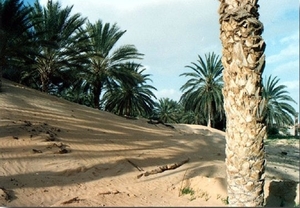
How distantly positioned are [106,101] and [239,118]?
27.1m

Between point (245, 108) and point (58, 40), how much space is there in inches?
678

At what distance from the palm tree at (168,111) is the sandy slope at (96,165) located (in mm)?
29574

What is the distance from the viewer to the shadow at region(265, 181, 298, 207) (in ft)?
19.9

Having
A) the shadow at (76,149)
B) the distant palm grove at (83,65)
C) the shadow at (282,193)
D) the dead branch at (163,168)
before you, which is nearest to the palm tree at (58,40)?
the distant palm grove at (83,65)

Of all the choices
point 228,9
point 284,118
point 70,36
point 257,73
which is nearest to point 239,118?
point 257,73

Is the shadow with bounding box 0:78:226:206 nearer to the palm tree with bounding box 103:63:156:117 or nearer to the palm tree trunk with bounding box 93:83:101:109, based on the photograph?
the palm tree trunk with bounding box 93:83:101:109

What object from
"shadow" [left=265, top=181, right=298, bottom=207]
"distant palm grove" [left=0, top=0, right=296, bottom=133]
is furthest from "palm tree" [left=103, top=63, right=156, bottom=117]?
"shadow" [left=265, top=181, right=298, bottom=207]

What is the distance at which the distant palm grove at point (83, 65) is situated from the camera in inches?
690

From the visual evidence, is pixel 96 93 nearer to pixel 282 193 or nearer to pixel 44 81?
pixel 44 81

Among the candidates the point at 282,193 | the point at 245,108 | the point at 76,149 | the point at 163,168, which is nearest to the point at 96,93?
the point at 76,149

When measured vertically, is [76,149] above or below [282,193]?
below

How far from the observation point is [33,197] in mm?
6730

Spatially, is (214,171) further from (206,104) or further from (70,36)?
(206,104)

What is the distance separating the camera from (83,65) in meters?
22.5
